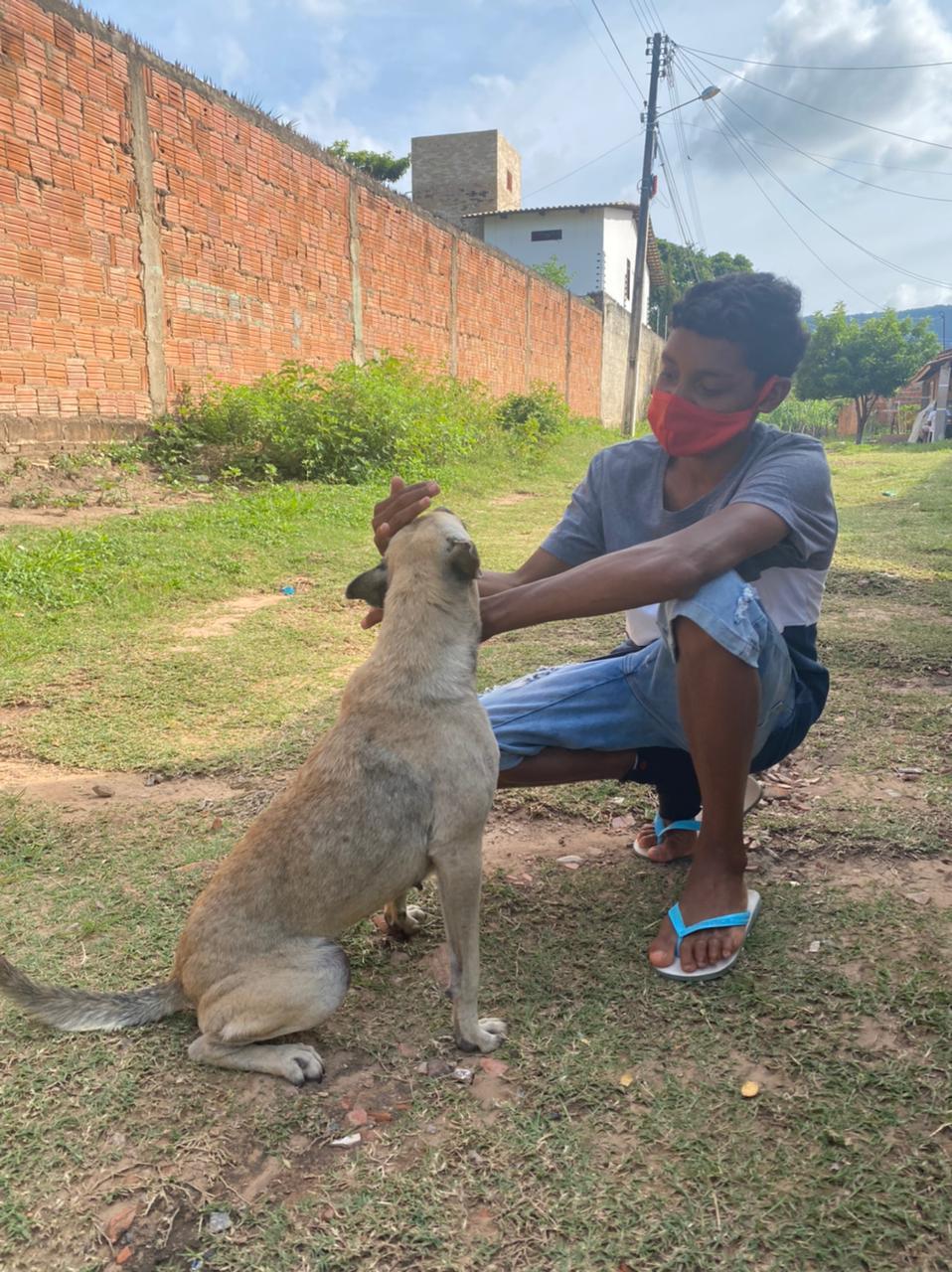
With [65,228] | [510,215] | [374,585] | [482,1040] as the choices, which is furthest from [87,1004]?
[510,215]

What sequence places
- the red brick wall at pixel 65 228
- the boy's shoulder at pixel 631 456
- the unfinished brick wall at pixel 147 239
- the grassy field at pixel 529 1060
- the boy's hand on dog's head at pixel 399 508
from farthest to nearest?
the unfinished brick wall at pixel 147 239, the red brick wall at pixel 65 228, the boy's shoulder at pixel 631 456, the boy's hand on dog's head at pixel 399 508, the grassy field at pixel 529 1060

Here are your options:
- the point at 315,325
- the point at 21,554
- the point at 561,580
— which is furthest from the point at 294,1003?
the point at 315,325

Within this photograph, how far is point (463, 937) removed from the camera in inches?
86.0

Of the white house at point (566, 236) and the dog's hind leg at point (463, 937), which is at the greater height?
the white house at point (566, 236)

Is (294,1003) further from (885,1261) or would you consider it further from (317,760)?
(885,1261)

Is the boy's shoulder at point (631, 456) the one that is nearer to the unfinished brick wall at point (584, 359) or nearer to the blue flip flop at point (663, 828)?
the blue flip flop at point (663, 828)

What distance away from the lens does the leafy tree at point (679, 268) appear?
2093 inches

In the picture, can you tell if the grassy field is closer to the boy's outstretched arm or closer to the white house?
the boy's outstretched arm

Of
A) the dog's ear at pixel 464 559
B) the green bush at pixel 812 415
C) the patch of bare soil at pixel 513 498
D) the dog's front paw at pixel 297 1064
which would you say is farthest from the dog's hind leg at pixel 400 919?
the green bush at pixel 812 415

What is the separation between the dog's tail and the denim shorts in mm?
1252

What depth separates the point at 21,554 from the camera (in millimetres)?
6770

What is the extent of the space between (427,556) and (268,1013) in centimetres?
123

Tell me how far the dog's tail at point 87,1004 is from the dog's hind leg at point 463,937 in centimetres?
72

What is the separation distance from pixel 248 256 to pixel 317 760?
11.5m
